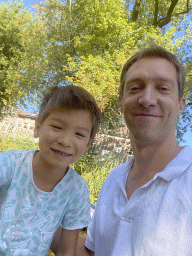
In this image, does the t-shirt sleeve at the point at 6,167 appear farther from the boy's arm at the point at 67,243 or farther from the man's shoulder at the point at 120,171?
the man's shoulder at the point at 120,171

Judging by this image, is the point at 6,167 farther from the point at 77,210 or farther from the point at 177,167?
the point at 177,167

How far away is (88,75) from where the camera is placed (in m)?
7.23

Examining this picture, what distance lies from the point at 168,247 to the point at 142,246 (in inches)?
4.0

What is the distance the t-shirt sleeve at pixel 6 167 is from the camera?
103 cm

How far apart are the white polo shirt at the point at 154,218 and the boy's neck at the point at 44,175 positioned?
0.99 feet

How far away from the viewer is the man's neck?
1.13 meters

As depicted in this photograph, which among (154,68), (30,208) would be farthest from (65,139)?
(154,68)

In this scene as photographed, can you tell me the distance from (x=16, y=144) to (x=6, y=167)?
9.17 m

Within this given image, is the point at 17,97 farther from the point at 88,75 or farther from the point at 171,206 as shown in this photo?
the point at 171,206

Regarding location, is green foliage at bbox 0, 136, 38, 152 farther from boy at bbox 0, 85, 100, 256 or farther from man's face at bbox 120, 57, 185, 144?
man's face at bbox 120, 57, 185, 144

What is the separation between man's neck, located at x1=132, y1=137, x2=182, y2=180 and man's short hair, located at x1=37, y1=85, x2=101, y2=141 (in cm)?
29

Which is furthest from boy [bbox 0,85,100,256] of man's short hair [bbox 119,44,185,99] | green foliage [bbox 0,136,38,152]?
green foliage [bbox 0,136,38,152]

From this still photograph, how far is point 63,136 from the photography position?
3.47ft

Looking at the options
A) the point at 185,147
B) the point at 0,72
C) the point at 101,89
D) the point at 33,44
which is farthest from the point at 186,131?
the point at 0,72
